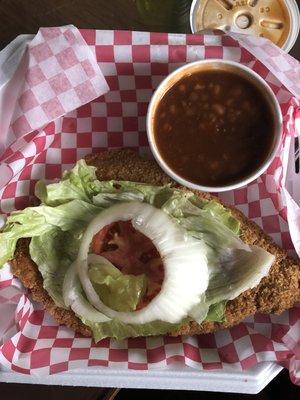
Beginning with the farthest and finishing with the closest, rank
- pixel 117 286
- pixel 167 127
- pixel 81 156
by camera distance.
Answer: pixel 81 156, pixel 167 127, pixel 117 286

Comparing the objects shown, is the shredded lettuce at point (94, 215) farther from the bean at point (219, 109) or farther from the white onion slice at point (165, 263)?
the bean at point (219, 109)

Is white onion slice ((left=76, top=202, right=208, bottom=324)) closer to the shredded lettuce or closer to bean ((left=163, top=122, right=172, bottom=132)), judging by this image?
the shredded lettuce

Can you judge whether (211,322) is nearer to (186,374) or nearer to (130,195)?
(186,374)

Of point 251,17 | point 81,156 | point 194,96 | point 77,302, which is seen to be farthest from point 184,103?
point 77,302

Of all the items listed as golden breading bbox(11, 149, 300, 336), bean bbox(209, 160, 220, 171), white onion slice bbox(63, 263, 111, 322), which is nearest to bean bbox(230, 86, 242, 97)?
bean bbox(209, 160, 220, 171)

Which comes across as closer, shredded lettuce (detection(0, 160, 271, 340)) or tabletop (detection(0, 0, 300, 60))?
shredded lettuce (detection(0, 160, 271, 340))

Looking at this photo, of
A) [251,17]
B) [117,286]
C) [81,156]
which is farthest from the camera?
[251,17]

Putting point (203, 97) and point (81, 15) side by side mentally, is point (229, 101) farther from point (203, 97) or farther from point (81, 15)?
point (81, 15)
